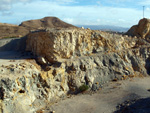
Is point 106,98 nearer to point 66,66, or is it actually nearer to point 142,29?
point 66,66

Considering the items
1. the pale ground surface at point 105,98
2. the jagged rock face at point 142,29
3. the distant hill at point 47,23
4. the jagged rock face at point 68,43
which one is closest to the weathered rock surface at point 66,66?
the jagged rock face at point 68,43

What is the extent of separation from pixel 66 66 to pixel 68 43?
2768 mm

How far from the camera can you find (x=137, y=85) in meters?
19.6

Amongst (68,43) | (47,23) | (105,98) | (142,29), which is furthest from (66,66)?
(47,23)

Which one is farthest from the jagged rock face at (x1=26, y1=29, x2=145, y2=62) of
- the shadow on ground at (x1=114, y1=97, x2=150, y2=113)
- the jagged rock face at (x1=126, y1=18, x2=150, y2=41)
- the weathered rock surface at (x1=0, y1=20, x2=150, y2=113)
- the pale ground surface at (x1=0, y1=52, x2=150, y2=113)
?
the shadow on ground at (x1=114, y1=97, x2=150, y2=113)

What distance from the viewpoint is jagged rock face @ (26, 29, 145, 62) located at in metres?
18.4

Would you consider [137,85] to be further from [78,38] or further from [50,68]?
[50,68]

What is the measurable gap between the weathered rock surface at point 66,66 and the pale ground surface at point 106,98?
1079mm

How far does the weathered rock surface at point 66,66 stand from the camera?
13.8 meters

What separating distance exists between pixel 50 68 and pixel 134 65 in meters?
12.3

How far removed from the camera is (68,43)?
19297 millimetres

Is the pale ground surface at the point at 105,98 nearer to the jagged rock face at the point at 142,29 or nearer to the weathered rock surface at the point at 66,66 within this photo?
the weathered rock surface at the point at 66,66

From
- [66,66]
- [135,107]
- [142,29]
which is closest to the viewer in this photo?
[135,107]

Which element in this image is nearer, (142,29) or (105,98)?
(105,98)
